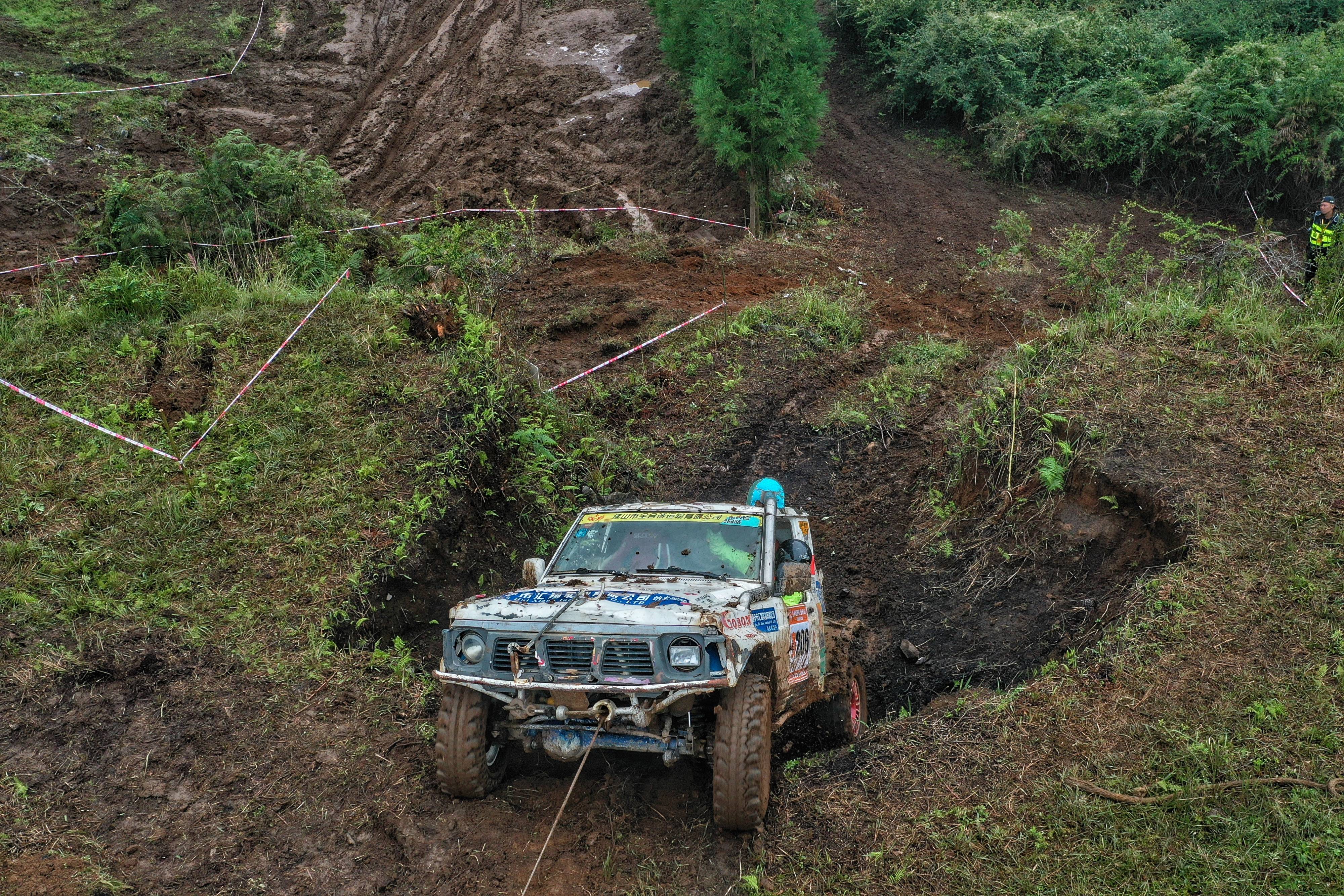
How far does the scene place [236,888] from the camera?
4.69 m

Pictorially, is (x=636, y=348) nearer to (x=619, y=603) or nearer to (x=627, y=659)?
(x=619, y=603)

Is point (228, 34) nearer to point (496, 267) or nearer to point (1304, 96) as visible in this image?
point (496, 267)

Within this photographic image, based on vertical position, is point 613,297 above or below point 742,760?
below

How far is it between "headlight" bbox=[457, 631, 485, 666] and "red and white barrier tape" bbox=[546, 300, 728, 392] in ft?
19.0

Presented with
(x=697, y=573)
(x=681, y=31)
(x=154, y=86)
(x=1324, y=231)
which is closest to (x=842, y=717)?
(x=697, y=573)

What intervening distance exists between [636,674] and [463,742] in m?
1.11

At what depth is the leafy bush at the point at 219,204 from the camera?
10.6 meters

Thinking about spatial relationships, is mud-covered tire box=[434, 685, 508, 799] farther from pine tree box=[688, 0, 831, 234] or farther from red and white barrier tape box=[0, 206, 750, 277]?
pine tree box=[688, 0, 831, 234]

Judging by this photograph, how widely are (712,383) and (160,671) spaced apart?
7.13m

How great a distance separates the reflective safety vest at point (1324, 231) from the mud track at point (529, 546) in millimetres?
3147

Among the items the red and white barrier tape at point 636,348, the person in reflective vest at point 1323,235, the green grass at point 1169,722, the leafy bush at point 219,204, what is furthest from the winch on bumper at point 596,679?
the person in reflective vest at point 1323,235

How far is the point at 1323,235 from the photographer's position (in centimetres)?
1034

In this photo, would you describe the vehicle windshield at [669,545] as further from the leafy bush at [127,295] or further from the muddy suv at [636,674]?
the leafy bush at [127,295]

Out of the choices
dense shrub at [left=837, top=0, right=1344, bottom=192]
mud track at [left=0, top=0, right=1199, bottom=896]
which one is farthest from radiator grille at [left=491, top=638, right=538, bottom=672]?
dense shrub at [left=837, top=0, right=1344, bottom=192]
